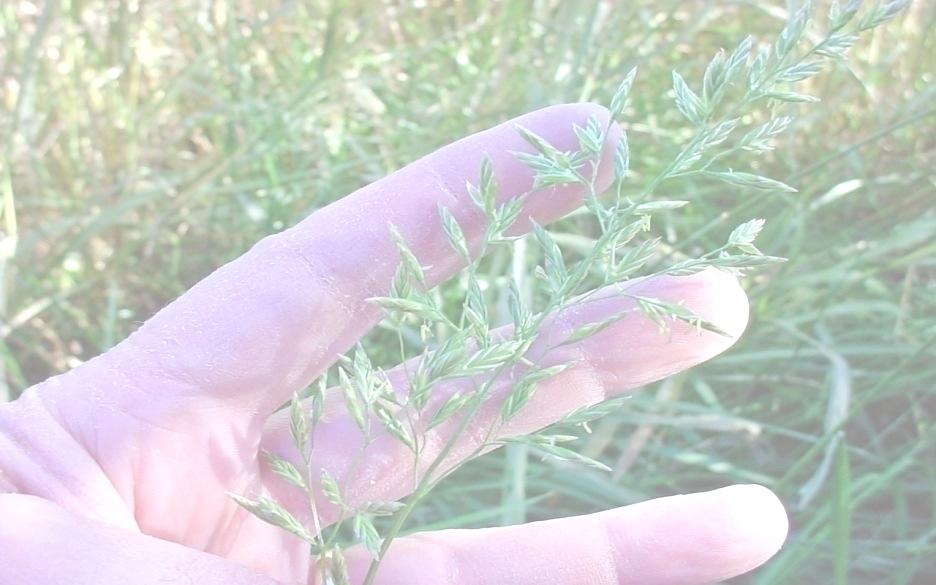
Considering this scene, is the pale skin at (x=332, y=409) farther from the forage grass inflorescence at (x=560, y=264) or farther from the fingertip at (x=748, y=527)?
the forage grass inflorescence at (x=560, y=264)

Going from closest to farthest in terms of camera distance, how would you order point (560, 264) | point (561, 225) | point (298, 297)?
1. point (560, 264)
2. point (298, 297)
3. point (561, 225)

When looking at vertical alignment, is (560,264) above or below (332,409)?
above

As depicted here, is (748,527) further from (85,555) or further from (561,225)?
(561,225)

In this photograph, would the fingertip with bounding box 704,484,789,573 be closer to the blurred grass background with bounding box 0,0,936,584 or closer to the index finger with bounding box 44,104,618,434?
the blurred grass background with bounding box 0,0,936,584

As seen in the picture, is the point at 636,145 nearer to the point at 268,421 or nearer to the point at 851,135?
the point at 851,135

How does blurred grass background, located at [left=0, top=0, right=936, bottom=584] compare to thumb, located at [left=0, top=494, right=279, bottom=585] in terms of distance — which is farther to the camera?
blurred grass background, located at [left=0, top=0, right=936, bottom=584]

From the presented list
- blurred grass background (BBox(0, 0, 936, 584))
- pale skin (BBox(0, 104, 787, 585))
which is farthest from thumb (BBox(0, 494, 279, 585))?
blurred grass background (BBox(0, 0, 936, 584))

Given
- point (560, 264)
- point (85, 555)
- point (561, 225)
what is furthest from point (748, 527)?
point (561, 225)
